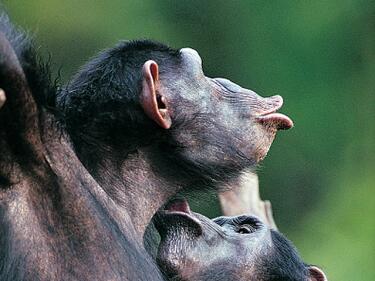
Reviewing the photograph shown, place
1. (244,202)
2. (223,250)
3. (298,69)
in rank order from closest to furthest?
(223,250)
(244,202)
(298,69)

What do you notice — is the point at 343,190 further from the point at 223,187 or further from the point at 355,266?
the point at 223,187

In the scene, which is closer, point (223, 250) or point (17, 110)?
point (17, 110)

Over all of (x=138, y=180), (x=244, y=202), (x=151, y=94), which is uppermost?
(x=151, y=94)

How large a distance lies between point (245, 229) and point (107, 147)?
917 millimetres

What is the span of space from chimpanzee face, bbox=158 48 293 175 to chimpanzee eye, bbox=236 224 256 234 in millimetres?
458

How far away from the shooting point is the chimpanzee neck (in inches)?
211

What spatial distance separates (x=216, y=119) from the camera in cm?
552

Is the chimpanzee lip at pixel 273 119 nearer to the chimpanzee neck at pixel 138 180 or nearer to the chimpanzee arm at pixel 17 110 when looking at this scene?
the chimpanzee neck at pixel 138 180

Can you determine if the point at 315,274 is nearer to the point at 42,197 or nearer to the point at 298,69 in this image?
the point at 42,197

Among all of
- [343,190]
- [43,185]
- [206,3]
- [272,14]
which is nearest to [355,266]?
[343,190]

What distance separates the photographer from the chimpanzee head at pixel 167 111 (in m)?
5.31

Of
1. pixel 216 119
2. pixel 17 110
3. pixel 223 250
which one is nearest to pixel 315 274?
pixel 223 250

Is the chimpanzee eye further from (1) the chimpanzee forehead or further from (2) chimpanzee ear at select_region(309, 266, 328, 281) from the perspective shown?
(1) the chimpanzee forehead

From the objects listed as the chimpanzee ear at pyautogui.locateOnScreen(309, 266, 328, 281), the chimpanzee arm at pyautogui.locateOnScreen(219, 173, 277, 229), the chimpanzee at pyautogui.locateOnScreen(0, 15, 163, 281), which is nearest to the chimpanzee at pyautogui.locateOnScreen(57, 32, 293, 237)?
the chimpanzee at pyautogui.locateOnScreen(0, 15, 163, 281)
